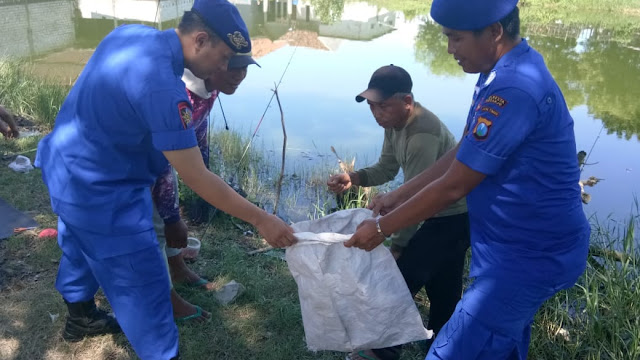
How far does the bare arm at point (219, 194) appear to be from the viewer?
179 centimetres

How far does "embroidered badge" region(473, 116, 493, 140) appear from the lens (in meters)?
1.51

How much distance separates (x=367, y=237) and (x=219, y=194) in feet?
2.02

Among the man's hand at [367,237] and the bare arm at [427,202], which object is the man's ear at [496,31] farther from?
the man's hand at [367,237]

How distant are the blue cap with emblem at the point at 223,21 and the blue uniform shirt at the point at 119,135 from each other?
14cm

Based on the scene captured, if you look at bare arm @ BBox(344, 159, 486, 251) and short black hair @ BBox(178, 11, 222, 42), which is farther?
short black hair @ BBox(178, 11, 222, 42)

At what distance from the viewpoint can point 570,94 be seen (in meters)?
→ 9.30

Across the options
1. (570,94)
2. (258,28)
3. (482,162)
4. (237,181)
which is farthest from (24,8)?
(482,162)

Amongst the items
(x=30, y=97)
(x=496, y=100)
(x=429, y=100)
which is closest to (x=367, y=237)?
(x=496, y=100)

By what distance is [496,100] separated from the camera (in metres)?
1.50

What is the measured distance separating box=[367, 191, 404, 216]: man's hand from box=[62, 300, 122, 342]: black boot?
148cm

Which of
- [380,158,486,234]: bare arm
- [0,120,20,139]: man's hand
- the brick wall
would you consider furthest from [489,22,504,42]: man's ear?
the brick wall

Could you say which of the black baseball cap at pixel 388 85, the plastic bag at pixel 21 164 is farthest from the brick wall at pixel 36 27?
the black baseball cap at pixel 388 85

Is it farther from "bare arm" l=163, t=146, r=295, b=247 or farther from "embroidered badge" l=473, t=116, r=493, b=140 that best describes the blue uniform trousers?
"bare arm" l=163, t=146, r=295, b=247

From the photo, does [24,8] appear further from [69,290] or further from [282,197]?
[69,290]
